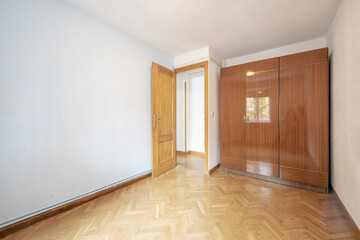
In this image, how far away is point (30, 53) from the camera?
1551 millimetres

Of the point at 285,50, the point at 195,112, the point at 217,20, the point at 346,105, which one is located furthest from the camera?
Result: the point at 195,112

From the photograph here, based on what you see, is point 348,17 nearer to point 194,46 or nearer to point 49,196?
point 194,46

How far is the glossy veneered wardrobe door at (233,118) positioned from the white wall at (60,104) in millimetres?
1817

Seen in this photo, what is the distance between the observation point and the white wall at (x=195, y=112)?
433cm

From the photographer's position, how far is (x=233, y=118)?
2975 mm

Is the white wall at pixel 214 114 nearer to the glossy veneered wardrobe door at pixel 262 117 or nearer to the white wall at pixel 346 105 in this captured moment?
the glossy veneered wardrobe door at pixel 262 117

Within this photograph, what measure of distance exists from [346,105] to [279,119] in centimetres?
86

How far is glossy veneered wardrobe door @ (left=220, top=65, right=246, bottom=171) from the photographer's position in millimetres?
2859

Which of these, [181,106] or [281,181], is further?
[181,106]

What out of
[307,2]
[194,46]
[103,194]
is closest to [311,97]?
[307,2]

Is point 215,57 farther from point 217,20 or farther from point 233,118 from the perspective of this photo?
point 233,118

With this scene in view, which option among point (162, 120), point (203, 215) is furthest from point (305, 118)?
point (162, 120)

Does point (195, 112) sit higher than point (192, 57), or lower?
lower

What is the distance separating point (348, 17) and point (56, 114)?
11.4 feet
